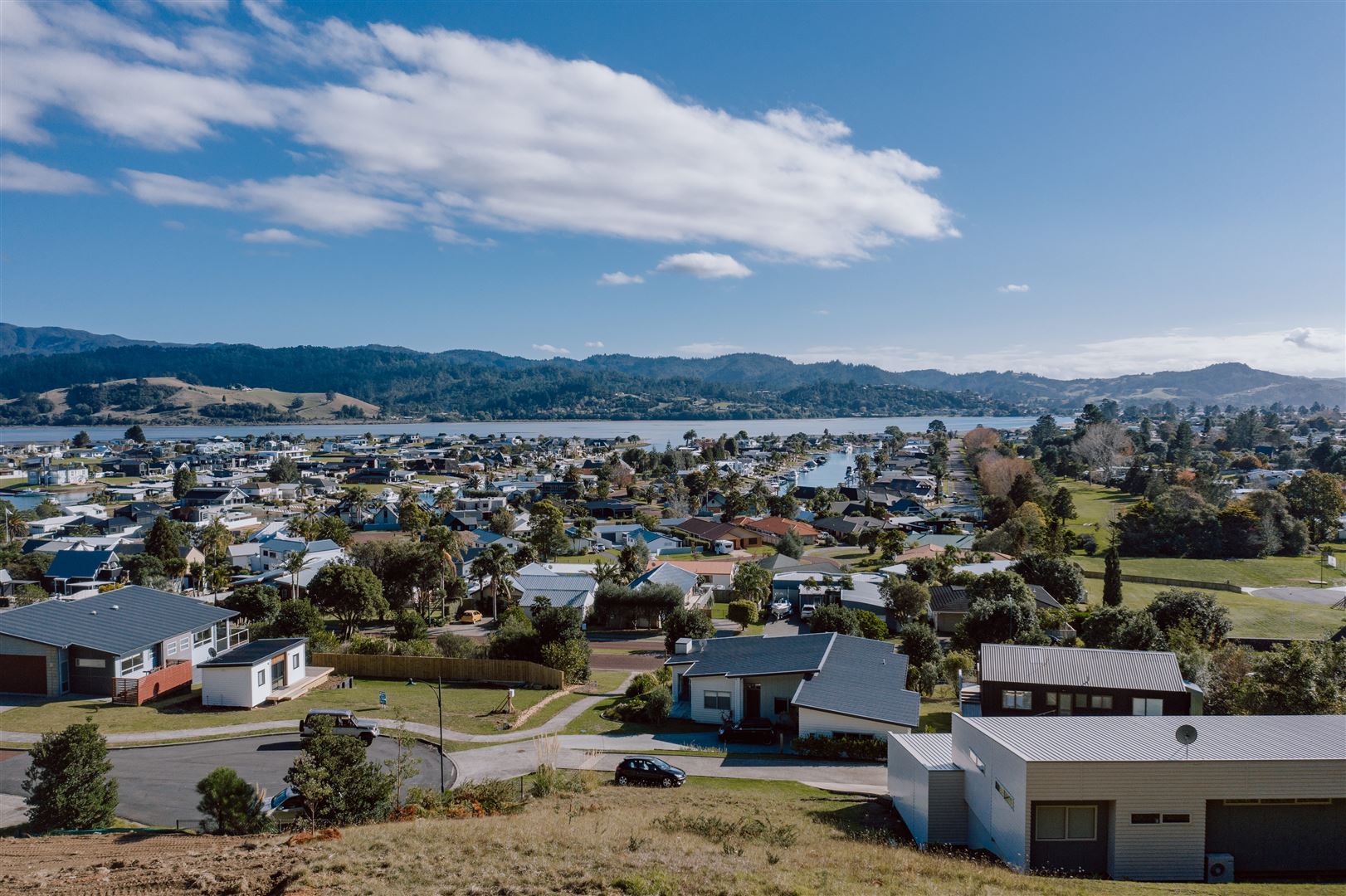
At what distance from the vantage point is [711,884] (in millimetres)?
13117

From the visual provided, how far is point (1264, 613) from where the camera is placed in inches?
2167

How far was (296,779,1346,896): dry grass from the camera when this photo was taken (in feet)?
42.9

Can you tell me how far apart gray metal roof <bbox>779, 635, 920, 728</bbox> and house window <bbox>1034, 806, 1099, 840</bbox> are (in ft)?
34.0

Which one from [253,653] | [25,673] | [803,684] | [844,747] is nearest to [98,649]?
[25,673]

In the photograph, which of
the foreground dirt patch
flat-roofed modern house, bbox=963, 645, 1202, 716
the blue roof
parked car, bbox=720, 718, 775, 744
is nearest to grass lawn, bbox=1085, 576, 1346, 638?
flat-roofed modern house, bbox=963, 645, 1202, 716

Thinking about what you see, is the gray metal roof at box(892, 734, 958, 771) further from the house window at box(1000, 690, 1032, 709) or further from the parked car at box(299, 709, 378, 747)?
the parked car at box(299, 709, 378, 747)

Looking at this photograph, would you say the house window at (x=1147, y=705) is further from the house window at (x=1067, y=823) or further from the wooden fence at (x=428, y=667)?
the wooden fence at (x=428, y=667)

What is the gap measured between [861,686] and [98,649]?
98.7ft

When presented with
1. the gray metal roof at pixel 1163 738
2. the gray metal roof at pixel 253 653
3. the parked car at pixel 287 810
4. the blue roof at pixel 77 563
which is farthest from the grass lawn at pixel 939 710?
the blue roof at pixel 77 563

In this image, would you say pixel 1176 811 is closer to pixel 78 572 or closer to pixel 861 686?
pixel 861 686

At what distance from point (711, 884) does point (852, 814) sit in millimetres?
9494

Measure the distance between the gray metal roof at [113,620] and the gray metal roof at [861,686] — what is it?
27370 millimetres

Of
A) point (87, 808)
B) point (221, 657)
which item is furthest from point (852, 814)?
point (221, 657)

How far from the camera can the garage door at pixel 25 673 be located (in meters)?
32.4
